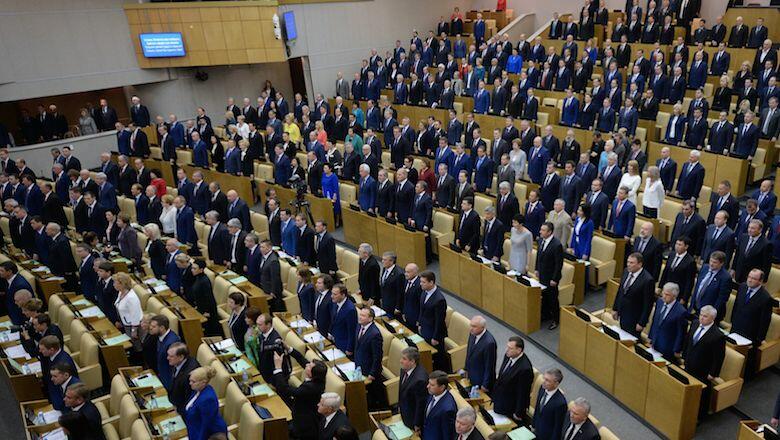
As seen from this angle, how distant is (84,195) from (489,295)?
6642 millimetres

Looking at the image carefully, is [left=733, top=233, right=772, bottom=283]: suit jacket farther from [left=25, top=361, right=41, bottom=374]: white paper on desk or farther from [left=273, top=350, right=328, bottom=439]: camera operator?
[left=25, top=361, right=41, bottom=374]: white paper on desk

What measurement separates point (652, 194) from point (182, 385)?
658cm

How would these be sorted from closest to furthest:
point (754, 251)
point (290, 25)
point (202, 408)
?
point (202, 408), point (754, 251), point (290, 25)

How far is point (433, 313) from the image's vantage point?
20.4ft

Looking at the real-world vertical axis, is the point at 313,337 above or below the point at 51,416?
above

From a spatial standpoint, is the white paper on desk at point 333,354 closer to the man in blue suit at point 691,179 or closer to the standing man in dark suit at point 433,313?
the standing man in dark suit at point 433,313

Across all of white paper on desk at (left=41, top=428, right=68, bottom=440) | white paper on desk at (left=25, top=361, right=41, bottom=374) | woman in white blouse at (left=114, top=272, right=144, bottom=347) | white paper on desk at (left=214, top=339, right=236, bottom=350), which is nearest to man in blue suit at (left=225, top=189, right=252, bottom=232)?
woman in white blouse at (left=114, top=272, right=144, bottom=347)

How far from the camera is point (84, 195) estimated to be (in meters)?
9.65

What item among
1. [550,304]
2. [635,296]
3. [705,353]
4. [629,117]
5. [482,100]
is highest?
[482,100]

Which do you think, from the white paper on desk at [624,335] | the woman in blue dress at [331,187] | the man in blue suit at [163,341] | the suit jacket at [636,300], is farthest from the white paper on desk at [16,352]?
the suit jacket at [636,300]

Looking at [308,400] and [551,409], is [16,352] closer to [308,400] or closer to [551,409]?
[308,400]

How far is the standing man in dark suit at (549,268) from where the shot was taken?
23.1 feet

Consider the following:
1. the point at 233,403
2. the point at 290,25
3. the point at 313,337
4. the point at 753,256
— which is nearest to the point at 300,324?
the point at 313,337

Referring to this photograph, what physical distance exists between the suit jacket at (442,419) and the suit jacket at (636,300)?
2.50m
